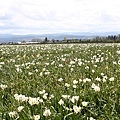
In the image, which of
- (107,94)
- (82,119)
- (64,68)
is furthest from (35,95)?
(64,68)

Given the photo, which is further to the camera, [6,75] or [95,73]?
[6,75]

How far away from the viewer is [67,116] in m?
4.20

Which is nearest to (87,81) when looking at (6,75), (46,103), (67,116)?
(46,103)

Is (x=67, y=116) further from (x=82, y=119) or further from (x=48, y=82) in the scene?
(x=48, y=82)

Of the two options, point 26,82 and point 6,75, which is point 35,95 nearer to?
point 26,82

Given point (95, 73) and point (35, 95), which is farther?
point (95, 73)

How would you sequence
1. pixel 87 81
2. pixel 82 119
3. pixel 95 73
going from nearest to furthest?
pixel 82 119 < pixel 87 81 < pixel 95 73

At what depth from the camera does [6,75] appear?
8.96m

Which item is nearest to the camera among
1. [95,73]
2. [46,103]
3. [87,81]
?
[46,103]

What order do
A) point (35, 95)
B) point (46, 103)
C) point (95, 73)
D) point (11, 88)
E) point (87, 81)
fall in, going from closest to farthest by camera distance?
point (46, 103)
point (35, 95)
point (87, 81)
point (11, 88)
point (95, 73)

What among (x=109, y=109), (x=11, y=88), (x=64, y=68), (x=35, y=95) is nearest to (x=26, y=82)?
(x=11, y=88)

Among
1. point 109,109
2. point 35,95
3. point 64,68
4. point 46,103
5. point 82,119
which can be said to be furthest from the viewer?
point 64,68

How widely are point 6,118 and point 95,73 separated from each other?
3.47 metres

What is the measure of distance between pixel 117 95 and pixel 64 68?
3.80 m
